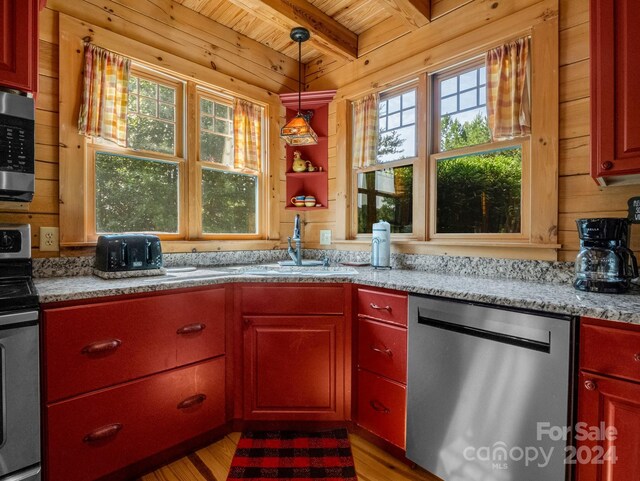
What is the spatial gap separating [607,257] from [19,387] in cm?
235

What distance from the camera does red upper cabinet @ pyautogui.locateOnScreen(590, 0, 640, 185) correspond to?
1.24 meters

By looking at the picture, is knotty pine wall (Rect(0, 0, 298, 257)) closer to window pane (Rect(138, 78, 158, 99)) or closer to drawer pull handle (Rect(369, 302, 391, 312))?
window pane (Rect(138, 78, 158, 99))

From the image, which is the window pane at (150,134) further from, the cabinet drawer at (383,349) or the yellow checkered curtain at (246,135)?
the cabinet drawer at (383,349)

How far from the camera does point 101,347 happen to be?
1424 mm

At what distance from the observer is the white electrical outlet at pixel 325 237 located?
2850 mm

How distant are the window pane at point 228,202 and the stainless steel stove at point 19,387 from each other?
1.35 m

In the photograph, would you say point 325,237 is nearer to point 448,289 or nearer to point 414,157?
point 414,157

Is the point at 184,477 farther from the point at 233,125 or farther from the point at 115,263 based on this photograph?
the point at 233,125

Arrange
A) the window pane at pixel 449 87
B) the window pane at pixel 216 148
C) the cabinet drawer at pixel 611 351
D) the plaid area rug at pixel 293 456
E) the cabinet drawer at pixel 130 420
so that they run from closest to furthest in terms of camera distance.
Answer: the cabinet drawer at pixel 611 351 → the cabinet drawer at pixel 130 420 → the plaid area rug at pixel 293 456 → the window pane at pixel 449 87 → the window pane at pixel 216 148

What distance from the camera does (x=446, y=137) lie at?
224cm

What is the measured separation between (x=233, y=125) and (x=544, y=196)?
7.13 ft

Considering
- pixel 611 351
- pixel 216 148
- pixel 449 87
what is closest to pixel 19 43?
pixel 216 148

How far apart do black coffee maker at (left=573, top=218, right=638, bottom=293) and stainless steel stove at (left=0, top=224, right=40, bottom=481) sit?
7.28 ft

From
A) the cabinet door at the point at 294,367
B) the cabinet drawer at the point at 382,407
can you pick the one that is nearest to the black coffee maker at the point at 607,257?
the cabinet drawer at the point at 382,407
